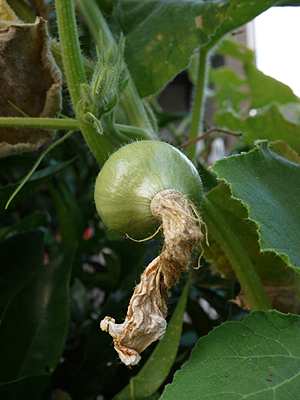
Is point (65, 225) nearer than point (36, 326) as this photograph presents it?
No

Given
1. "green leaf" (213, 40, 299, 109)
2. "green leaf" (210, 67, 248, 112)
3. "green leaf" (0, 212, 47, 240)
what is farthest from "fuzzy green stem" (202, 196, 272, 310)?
"green leaf" (210, 67, 248, 112)

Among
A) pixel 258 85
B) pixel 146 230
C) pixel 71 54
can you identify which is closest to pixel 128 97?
pixel 71 54

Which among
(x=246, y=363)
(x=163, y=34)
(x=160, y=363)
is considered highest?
(x=163, y=34)

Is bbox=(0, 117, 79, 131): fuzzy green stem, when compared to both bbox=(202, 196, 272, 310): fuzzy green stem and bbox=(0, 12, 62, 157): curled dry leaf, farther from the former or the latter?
bbox=(202, 196, 272, 310): fuzzy green stem

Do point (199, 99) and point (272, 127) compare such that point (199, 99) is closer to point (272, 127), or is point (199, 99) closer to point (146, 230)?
point (272, 127)

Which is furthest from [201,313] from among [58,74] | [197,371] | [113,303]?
[58,74]

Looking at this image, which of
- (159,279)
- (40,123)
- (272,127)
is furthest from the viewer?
(272,127)
